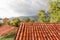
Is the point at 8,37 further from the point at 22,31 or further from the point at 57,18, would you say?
the point at 22,31

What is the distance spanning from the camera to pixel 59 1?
27.4 m

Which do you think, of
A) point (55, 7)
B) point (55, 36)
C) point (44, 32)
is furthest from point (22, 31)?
point (55, 7)

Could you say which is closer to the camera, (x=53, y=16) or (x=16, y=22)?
(x=53, y=16)

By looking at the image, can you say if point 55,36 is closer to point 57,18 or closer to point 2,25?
point 57,18

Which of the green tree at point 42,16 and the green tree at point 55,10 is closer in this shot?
the green tree at point 55,10

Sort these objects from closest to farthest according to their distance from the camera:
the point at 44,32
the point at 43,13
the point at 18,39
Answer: the point at 18,39 → the point at 44,32 → the point at 43,13

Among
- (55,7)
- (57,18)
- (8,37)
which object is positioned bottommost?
(8,37)

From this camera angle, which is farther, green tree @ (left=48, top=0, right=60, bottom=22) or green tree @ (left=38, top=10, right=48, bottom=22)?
green tree @ (left=38, top=10, right=48, bottom=22)

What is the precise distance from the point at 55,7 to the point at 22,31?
20.2 metres

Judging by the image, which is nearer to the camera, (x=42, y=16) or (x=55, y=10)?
(x=55, y=10)

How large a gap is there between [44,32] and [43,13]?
26.1m

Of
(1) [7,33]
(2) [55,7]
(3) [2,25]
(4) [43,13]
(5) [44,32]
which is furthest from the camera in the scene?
(4) [43,13]

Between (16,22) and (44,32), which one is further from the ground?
(44,32)

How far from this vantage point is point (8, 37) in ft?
79.5
